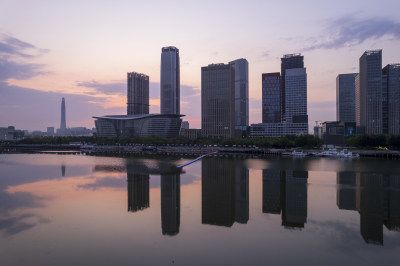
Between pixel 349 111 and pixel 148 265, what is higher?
pixel 349 111

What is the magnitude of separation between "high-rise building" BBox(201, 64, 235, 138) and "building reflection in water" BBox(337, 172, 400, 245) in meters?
123

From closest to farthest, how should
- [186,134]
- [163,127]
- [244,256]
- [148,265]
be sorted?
[148,265] < [244,256] < [163,127] < [186,134]

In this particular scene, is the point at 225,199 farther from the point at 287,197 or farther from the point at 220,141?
the point at 220,141

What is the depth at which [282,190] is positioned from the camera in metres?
24.7

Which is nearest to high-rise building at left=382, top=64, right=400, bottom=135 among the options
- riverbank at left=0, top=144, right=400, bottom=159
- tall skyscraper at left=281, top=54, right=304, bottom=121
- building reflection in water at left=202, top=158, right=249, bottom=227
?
tall skyscraper at left=281, top=54, right=304, bottom=121

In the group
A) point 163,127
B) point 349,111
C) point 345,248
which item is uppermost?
point 349,111

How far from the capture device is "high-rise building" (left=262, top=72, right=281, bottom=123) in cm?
17838

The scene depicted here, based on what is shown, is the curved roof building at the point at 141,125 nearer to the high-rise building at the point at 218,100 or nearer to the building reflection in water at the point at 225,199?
the high-rise building at the point at 218,100

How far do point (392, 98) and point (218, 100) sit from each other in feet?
272

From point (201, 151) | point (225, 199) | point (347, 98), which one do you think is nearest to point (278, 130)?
point (347, 98)

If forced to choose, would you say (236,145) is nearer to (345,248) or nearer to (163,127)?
(163,127)

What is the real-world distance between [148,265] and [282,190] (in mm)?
16340

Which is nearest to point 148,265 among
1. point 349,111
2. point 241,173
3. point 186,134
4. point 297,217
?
point 297,217

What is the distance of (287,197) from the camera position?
72.0 feet
